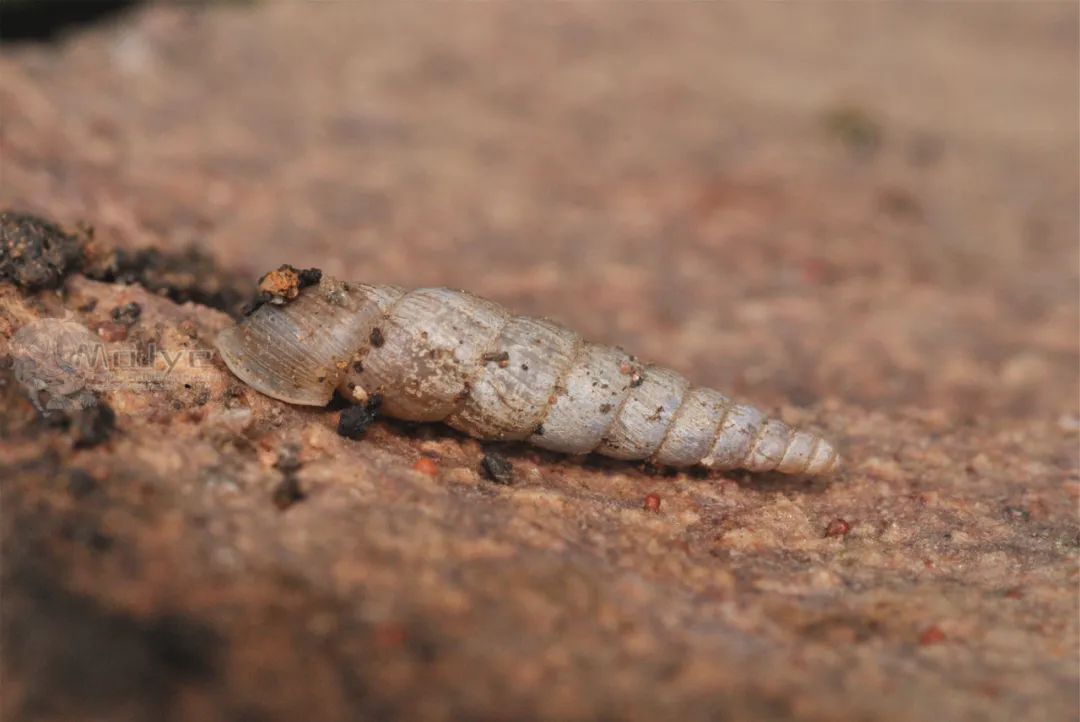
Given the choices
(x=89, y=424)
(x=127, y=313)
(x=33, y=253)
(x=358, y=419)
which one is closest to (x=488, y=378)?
(x=358, y=419)

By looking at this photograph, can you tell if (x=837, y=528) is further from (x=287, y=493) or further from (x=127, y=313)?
(x=127, y=313)

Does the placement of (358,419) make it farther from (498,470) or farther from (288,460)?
(498,470)

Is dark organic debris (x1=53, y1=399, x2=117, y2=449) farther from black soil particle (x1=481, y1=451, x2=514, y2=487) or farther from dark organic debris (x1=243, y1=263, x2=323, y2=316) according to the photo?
black soil particle (x1=481, y1=451, x2=514, y2=487)

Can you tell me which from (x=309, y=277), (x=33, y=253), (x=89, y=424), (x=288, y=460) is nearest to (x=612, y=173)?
(x=309, y=277)

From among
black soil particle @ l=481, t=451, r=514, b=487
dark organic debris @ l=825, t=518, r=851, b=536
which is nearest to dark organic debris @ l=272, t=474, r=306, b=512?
black soil particle @ l=481, t=451, r=514, b=487

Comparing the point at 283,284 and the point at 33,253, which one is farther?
the point at 33,253

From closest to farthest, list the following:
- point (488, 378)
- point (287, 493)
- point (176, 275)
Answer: point (287, 493) < point (488, 378) < point (176, 275)

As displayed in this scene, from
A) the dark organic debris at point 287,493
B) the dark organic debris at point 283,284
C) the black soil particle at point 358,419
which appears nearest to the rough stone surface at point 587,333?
the dark organic debris at point 287,493

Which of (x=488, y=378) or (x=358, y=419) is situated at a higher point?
(x=488, y=378)

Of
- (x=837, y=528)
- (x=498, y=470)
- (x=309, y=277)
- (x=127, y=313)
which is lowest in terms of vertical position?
(x=127, y=313)

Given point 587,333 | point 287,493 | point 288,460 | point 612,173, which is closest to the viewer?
point 287,493
